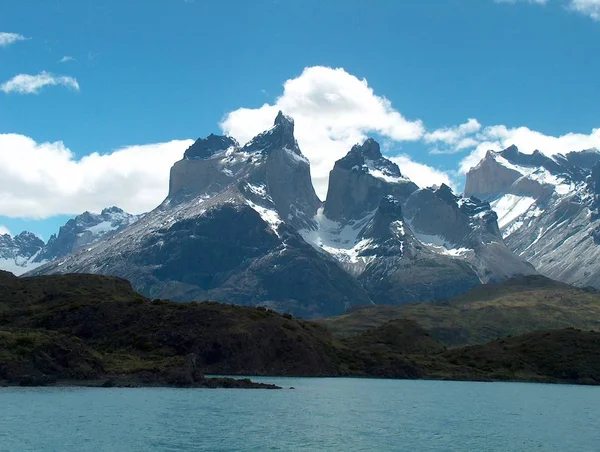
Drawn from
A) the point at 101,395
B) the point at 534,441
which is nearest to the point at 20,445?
the point at 101,395

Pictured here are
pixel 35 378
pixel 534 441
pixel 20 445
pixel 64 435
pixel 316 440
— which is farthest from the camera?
pixel 35 378

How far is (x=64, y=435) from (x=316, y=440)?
3374 cm

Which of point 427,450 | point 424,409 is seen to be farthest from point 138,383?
point 427,450

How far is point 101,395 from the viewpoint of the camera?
163m

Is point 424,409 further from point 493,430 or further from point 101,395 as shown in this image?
point 101,395

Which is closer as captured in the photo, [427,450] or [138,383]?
[427,450]

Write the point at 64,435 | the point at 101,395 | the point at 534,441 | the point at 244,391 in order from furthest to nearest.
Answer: the point at 244,391 → the point at 101,395 → the point at 534,441 → the point at 64,435

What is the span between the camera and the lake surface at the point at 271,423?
111125 millimetres

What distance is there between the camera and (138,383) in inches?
7608

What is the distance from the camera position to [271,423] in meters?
133

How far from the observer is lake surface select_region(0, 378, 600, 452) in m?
111

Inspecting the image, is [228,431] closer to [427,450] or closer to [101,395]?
[427,450]

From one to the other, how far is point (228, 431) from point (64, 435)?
915 inches

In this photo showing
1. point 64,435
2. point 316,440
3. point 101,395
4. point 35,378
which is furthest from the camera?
point 35,378
